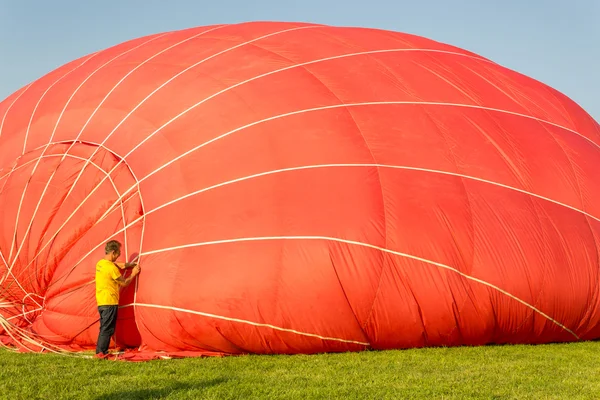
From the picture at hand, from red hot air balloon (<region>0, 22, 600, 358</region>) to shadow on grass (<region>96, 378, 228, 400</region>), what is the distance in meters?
1.26

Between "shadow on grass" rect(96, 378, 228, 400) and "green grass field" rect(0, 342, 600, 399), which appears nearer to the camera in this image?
"shadow on grass" rect(96, 378, 228, 400)

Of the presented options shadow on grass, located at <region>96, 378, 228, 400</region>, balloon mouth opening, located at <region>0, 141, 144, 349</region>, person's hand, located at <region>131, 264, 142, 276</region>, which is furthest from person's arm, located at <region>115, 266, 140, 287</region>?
shadow on grass, located at <region>96, 378, 228, 400</region>

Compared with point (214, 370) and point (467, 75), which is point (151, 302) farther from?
point (467, 75)

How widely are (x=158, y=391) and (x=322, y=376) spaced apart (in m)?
1.45

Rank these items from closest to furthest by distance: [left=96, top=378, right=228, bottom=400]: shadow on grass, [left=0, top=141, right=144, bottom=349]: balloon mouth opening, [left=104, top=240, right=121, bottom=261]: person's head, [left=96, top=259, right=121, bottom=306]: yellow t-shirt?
[left=96, top=378, right=228, bottom=400]: shadow on grass
[left=96, top=259, right=121, bottom=306]: yellow t-shirt
[left=104, top=240, right=121, bottom=261]: person's head
[left=0, top=141, right=144, bottom=349]: balloon mouth opening

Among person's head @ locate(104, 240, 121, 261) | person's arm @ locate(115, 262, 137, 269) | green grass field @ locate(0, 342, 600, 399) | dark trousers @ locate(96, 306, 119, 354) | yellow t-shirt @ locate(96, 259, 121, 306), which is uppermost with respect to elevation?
person's head @ locate(104, 240, 121, 261)

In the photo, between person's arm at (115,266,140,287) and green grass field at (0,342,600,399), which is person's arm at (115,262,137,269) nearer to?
person's arm at (115,266,140,287)

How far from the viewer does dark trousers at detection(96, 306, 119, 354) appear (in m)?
7.30

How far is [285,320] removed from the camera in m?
7.34

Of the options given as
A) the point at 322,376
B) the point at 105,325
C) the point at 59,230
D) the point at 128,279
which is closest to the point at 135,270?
the point at 128,279

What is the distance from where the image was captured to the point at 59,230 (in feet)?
27.4

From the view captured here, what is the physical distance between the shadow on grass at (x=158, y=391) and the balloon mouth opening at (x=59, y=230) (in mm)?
2045

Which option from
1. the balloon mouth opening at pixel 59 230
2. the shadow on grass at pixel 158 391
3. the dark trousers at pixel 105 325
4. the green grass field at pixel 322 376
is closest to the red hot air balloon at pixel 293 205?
the balloon mouth opening at pixel 59 230

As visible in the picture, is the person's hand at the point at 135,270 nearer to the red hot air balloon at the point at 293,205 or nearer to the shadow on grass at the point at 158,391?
the red hot air balloon at the point at 293,205
